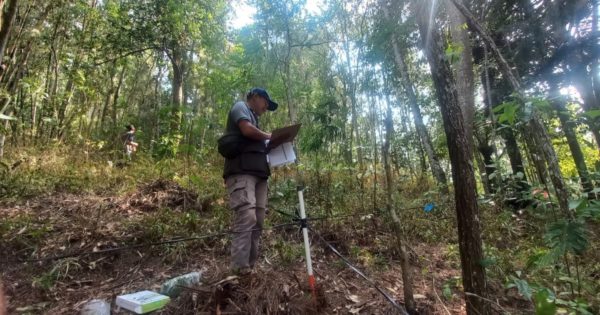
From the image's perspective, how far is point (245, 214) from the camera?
10.1ft

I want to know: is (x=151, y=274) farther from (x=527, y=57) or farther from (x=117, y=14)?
(x=527, y=57)

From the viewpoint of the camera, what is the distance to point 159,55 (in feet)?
34.2

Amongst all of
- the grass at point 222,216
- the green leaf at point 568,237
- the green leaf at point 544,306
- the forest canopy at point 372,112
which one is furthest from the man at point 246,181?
the green leaf at point 568,237

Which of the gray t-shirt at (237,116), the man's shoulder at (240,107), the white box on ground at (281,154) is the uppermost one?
the man's shoulder at (240,107)

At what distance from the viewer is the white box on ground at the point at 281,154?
10.9 feet

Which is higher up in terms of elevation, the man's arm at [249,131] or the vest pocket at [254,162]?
the man's arm at [249,131]

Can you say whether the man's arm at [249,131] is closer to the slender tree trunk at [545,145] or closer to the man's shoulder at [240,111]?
the man's shoulder at [240,111]

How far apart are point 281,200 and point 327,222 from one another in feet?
3.71

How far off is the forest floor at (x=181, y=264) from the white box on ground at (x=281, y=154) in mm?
1053

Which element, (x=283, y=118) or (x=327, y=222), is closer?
(x=327, y=222)

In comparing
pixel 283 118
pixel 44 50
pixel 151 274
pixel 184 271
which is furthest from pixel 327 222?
pixel 44 50

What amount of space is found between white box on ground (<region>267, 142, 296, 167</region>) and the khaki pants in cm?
23

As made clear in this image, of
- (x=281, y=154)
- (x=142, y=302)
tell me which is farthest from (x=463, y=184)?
(x=142, y=302)

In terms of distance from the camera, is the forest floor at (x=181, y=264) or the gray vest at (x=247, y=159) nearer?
the forest floor at (x=181, y=264)
